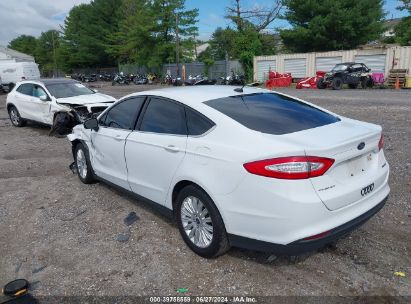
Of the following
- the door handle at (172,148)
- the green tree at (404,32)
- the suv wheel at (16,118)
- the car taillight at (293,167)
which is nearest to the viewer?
the car taillight at (293,167)

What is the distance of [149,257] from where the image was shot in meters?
3.73

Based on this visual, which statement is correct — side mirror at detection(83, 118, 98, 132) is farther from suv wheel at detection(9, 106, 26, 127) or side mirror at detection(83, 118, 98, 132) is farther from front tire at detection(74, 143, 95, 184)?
suv wheel at detection(9, 106, 26, 127)

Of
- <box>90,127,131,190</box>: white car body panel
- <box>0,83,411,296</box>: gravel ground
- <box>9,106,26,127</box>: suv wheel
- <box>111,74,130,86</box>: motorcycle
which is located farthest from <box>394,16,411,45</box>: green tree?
<box>90,127,131,190</box>: white car body panel

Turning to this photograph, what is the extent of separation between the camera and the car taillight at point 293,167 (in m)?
2.82

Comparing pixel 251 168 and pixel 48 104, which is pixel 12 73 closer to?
pixel 48 104

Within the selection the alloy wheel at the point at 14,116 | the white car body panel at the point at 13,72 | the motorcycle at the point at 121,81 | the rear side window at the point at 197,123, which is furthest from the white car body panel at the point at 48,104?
the motorcycle at the point at 121,81

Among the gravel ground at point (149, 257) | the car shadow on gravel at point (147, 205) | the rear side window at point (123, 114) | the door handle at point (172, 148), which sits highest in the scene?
the rear side window at point (123, 114)

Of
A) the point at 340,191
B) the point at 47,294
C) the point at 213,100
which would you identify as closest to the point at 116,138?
the point at 213,100

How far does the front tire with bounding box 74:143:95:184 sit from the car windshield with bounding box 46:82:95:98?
5.10m

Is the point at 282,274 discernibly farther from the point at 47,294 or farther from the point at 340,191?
the point at 47,294

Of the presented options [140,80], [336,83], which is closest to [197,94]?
[336,83]

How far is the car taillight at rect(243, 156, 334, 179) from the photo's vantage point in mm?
2824

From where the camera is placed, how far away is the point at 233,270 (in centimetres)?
342

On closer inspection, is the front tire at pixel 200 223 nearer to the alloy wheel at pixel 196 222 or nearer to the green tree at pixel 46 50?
the alloy wheel at pixel 196 222
